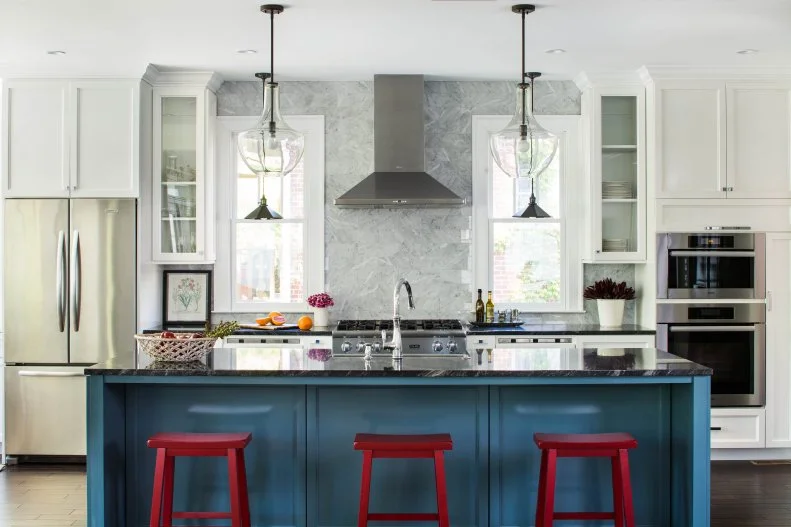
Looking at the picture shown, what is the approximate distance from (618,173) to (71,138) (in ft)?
12.8

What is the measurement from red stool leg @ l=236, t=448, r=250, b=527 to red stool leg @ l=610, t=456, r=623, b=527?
5.18 ft

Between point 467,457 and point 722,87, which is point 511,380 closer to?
point 467,457

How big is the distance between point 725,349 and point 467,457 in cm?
269

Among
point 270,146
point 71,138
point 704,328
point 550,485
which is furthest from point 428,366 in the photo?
point 71,138

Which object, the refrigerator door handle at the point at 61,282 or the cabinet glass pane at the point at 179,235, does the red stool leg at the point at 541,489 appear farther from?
Result: the refrigerator door handle at the point at 61,282

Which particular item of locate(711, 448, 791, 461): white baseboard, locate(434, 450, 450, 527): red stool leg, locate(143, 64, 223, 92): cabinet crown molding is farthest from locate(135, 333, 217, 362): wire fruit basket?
locate(711, 448, 791, 461): white baseboard

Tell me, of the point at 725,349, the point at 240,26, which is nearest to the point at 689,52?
the point at 725,349

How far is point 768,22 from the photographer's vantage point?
4359 millimetres

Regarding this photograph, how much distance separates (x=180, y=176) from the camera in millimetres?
5645

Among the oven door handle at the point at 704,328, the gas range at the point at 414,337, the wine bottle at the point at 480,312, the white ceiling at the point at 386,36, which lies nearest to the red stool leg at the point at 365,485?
the gas range at the point at 414,337

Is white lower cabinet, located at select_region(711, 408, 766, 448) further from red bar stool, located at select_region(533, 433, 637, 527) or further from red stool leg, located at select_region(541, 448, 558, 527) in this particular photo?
red stool leg, located at select_region(541, 448, 558, 527)

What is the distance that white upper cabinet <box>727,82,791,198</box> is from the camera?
5430 mm

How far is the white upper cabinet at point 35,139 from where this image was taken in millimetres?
5355

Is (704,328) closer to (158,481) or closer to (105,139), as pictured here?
(158,481)
